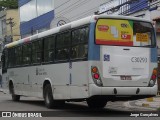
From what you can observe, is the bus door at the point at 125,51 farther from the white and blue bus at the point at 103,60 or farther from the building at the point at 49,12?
the building at the point at 49,12

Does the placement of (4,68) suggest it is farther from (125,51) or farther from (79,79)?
(125,51)

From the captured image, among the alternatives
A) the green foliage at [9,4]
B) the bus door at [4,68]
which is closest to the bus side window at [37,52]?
the bus door at [4,68]

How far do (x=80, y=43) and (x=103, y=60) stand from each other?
1.11 metres

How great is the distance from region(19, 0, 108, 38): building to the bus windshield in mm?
18272

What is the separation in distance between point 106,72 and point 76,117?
5.65 feet

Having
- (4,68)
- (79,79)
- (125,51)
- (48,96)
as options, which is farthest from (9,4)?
(125,51)

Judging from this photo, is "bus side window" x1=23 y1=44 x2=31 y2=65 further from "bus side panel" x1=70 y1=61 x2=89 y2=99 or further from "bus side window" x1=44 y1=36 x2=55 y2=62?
"bus side panel" x1=70 y1=61 x2=89 y2=99

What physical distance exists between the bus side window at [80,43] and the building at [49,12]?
1799cm

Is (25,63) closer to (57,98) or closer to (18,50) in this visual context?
(18,50)

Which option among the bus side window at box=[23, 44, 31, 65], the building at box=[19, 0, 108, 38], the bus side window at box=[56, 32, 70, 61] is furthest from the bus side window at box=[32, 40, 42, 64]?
the building at box=[19, 0, 108, 38]

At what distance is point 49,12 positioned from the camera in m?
46.6

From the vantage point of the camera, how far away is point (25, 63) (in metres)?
20.8

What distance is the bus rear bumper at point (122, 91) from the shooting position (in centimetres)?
1425

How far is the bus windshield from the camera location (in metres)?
14.7
